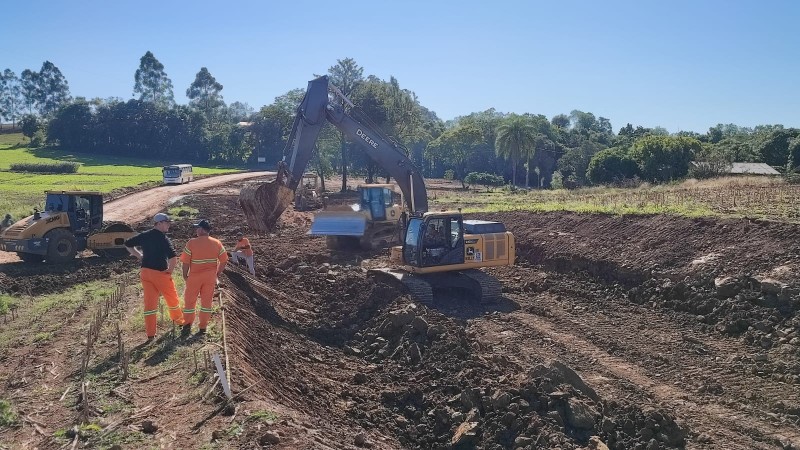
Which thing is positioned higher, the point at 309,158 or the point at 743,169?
the point at 743,169

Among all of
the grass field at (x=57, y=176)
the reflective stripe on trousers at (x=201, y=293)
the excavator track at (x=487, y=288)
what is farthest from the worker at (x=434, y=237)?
the grass field at (x=57, y=176)

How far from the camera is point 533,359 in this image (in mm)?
11508

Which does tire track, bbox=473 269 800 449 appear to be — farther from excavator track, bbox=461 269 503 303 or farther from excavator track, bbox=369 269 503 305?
excavator track, bbox=369 269 503 305

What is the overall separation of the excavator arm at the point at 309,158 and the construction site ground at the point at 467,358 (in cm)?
190

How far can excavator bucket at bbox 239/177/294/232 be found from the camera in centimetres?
1744

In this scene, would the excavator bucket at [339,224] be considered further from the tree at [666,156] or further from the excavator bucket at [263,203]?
the tree at [666,156]

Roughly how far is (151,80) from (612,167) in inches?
3128

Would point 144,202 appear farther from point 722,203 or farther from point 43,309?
point 722,203

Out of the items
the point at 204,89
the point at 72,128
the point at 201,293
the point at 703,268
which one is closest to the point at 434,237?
the point at 703,268

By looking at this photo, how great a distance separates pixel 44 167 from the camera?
54.6 metres

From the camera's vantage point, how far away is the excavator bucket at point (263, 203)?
687 inches

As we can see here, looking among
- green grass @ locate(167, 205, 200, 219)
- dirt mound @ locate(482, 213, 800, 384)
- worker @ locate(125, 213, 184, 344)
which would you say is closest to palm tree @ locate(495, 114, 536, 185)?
green grass @ locate(167, 205, 200, 219)

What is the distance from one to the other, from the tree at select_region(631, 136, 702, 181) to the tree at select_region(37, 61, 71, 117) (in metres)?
101

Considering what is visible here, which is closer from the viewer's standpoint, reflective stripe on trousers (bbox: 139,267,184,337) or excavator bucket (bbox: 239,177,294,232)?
reflective stripe on trousers (bbox: 139,267,184,337)
